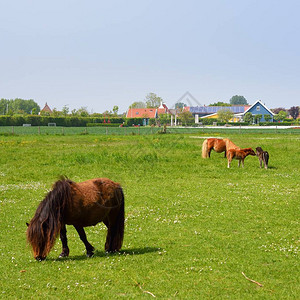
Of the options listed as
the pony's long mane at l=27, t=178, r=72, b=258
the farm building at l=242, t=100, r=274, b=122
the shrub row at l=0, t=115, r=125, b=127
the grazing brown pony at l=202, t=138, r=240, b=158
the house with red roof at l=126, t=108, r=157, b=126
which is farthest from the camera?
the farm building at l=242, t=100, r=274, b=122

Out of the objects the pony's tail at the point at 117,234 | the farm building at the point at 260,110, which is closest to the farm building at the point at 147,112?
the farm building at the point at 260,110

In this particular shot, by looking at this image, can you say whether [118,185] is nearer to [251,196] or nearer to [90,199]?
[90,199]

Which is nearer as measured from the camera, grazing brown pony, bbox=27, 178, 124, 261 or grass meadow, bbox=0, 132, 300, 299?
grass meadow, bbox=0, 132, 300, 299

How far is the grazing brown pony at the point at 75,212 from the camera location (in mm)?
7984

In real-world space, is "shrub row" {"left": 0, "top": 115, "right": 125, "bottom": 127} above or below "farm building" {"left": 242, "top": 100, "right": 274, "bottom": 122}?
below

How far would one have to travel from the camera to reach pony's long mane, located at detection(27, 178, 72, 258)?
794 centimetres

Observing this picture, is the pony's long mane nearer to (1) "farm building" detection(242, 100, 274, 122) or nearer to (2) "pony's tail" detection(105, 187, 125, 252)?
(2) "pony's tail" detection(105, 187, 125, 252)

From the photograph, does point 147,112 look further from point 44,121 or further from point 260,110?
point 260,110

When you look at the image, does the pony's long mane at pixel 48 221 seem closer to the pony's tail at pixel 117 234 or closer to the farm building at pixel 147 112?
the pony's tail at pixel 117 234

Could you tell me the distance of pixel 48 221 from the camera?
8.01 metres

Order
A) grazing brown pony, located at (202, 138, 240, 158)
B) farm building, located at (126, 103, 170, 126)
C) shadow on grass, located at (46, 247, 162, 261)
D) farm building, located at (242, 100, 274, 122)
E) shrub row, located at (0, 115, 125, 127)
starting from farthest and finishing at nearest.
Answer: farm building, located at (242, 100, 274, 122), shrub row, located at (0, 115, 125, 127), farm building, located at (126, 103, 170, 126), grazing brown pony, located at (202, 138, 240, 158), shadow on grass, located at (46, 247, 162, 261)

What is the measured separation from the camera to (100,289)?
6.98m

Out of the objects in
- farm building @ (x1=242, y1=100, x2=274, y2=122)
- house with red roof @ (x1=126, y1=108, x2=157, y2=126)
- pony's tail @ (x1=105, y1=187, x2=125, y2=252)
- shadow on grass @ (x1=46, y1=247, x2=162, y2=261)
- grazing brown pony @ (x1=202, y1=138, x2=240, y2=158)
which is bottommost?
shadow on grass @ (x1=46, y1=247, x2=162, y2=261)

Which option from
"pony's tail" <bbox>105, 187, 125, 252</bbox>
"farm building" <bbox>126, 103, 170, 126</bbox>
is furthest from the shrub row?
"pony's tail" <bbox>105, 187, 125, 252</bbox>
